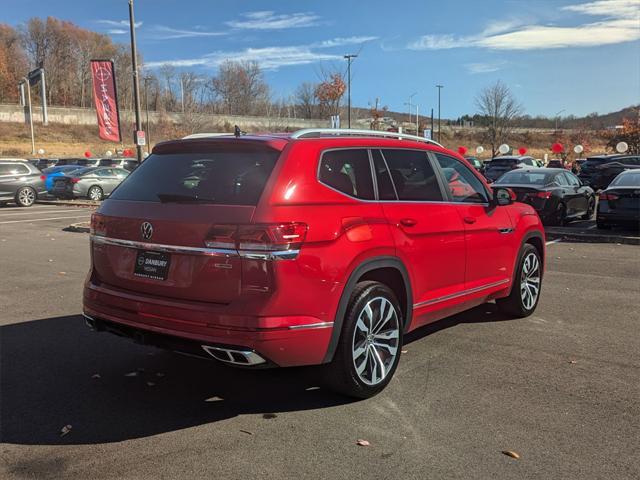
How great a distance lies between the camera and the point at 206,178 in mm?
3812

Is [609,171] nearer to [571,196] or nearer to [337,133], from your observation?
[571,196]

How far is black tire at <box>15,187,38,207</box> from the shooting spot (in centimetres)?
2205

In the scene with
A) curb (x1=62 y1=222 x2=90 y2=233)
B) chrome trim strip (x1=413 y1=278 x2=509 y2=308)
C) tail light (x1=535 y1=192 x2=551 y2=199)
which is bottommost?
curb (x1=62 y1=222 x2=90 y2=233)

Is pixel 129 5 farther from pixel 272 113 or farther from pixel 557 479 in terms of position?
pixel 272 113

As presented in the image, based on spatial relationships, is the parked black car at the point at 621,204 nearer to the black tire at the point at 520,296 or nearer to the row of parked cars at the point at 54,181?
the black tire at the point at 520,296

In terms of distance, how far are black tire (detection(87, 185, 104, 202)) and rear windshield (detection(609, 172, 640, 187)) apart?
20399 millimetres

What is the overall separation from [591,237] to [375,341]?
9.76m

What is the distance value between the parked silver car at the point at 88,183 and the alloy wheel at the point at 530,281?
71.6 feet

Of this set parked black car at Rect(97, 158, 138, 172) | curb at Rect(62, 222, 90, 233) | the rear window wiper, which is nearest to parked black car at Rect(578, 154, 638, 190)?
curb at Rect(62, 222, 90, 233)

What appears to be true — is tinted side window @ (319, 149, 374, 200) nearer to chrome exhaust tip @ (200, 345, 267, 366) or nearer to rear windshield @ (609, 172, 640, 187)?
chrome exhaust tip @ (200, 345, 267, 366)

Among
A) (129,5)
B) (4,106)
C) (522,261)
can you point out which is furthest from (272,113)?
(522,261)

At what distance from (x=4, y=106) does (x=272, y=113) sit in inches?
1763

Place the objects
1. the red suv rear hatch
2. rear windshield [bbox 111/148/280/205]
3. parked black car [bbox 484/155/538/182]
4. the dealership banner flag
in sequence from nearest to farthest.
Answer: the red suv rear hatch < rear windshield [bbox 111/148/280/205] < the dealership banner flag < parked black car [bbox 484/155/538/182]

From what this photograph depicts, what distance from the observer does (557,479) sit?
10.0 ft
